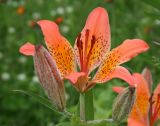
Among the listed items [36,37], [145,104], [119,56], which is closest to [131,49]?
[119,56]

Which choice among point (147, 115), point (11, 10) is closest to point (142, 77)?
point (147, 115)

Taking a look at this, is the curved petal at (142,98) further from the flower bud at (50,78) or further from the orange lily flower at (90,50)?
the flower bud at (50,78)

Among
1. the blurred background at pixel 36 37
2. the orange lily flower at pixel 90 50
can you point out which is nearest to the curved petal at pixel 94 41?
the orange lily flower at pixel 90 50

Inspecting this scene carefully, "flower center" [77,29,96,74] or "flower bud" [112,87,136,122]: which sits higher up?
"flower center" [77,29,96,74]

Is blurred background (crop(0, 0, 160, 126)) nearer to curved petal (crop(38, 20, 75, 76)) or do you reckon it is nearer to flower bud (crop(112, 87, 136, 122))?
curved petal (crop(38, 20, 75, 76))

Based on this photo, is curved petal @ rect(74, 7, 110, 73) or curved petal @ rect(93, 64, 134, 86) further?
curved petal @ rect(74, 7, 110, 73)

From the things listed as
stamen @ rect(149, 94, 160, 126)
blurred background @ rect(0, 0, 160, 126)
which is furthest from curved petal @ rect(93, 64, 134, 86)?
blurred background @ rect(0, 0, 160, 126)

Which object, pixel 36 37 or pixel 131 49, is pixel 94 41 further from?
pixel 36 37
